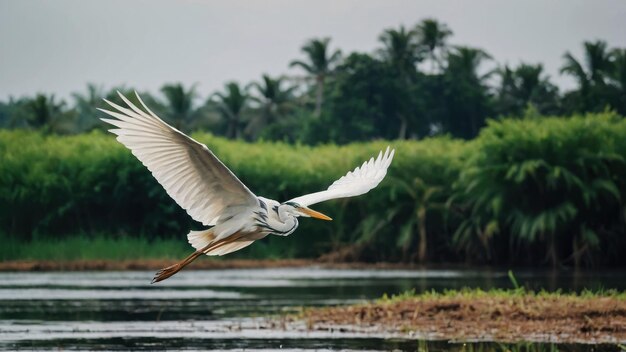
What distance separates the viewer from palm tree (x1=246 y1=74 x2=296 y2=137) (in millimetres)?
78500

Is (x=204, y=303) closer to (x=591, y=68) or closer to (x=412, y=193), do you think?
(x=412, y=193)

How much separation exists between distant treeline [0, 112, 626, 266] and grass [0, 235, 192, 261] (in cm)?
146

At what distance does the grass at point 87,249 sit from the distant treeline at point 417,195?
1461 millimetres

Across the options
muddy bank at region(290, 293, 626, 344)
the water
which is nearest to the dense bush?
the water

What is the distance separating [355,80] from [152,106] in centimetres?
1555

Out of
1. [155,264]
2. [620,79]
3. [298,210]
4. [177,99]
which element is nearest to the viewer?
[298,210]

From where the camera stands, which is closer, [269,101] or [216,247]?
[216,247]

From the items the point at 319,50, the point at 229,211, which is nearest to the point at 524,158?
the point at 229,211

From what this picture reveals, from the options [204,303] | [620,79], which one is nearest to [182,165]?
[204,303]

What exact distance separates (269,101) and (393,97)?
11.8 m

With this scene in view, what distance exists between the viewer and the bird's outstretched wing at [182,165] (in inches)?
515

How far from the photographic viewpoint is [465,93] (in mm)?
71250

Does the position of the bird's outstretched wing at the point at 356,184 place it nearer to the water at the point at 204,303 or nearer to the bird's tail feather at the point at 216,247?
the bird's tail feather at the point at 216,247

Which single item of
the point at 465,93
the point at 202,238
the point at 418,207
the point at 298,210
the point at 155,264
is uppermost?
the point at 465,93
